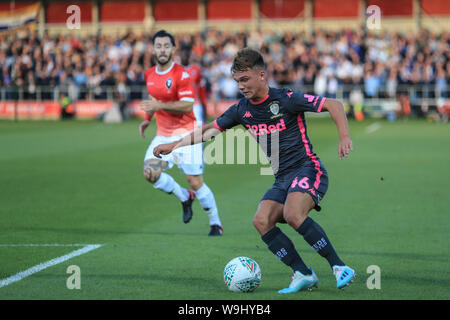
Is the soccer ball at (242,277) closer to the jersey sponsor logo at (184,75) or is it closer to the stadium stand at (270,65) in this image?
the jersey sponsor logo at (184,75)

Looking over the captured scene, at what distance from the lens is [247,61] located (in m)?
6.01

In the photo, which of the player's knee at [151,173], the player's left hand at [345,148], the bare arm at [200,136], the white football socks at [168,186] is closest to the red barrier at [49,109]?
the white football socks at [168,186]

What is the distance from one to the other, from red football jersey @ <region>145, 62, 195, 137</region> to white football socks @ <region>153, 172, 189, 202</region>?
0.59m

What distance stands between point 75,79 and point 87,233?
2754 cm

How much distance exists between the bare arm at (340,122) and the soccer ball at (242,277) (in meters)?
1.18

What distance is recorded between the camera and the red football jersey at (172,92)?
9117 mm

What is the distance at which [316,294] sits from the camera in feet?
19.3

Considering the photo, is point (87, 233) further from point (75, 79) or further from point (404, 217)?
point (75, 79)

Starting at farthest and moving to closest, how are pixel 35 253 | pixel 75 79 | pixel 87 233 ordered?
pixel 75 79, pixel 87 233, pixel 35 253

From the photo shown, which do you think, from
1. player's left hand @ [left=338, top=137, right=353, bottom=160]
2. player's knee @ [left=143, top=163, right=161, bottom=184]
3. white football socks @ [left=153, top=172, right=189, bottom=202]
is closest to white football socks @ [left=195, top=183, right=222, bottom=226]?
white football socks @ [left=153, top=172, right=189, bottom=202]

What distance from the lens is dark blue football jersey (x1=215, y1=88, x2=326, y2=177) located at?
616cm

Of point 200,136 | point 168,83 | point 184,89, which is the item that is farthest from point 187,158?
point 200,136

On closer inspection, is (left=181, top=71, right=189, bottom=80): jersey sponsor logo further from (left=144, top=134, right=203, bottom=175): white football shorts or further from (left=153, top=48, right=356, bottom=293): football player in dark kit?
(left=153, top=48, right=356, bottom=293): football player in dark kit

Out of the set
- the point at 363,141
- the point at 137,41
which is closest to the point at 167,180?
the point at 363,141
